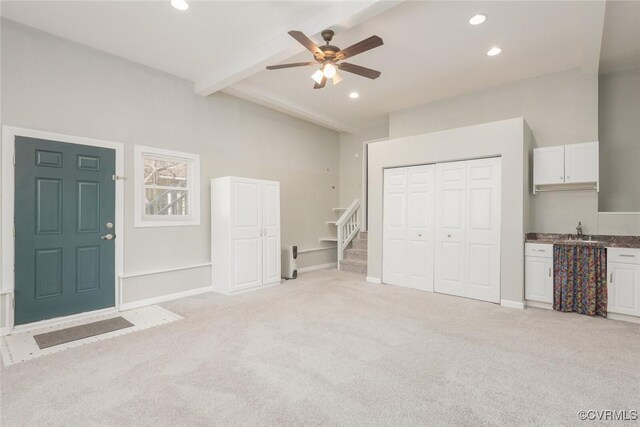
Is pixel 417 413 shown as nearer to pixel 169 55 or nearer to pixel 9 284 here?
pixel 9 284

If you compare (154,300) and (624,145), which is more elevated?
(624,145)

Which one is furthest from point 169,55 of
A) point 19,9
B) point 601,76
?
point 601,76

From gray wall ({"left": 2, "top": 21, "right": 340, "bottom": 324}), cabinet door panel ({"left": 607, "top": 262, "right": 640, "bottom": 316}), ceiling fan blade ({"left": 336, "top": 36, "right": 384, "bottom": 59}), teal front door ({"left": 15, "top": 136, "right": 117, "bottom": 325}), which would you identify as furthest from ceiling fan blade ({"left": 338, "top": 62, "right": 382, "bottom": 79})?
cabinet door panel ({"left": 607, "top": 262, "right": 640, "bottom": 316})

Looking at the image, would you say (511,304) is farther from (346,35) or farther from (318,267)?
(346,35)

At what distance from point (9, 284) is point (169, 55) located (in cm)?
320

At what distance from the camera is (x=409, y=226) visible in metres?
5.19

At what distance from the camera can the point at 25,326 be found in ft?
11.0

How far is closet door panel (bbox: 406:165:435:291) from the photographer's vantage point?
16.2 feet

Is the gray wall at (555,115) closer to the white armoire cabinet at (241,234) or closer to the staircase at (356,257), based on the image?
the staircase at (356,257)

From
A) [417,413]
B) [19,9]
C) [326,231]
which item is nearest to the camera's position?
[417,413]

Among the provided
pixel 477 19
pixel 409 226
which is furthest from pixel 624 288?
pixel 477 19

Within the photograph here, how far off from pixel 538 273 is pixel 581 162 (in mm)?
1599

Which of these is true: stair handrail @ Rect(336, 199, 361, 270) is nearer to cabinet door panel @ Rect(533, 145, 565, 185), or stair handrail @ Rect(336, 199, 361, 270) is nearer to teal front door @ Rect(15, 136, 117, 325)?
cabinet door panel @ Rect(533, 145, 565, 185)

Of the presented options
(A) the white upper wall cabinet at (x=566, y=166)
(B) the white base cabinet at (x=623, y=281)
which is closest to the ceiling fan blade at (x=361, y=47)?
(A) the white upper wall cabinet at (x=566, y=166)
